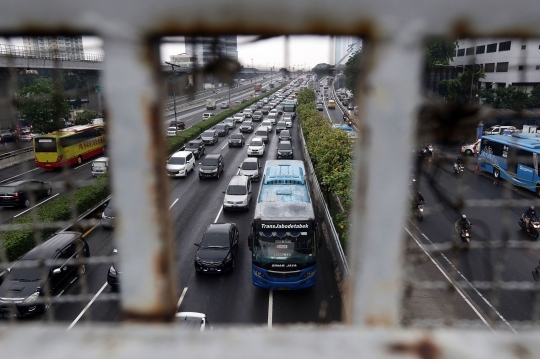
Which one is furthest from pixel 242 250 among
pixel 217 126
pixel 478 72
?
pixel 217 126

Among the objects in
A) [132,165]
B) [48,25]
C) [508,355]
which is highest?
[48,25]

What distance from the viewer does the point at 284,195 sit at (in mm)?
9891

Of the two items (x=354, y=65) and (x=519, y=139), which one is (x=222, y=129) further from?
(x=354, y=65)

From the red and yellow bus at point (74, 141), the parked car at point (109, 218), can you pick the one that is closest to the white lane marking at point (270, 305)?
the parked car at point (109, 218)

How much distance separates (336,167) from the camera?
11.8m

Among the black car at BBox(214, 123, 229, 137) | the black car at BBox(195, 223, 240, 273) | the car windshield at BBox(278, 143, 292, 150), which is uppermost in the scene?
the black car at BBox(214, 123, 229, 137)

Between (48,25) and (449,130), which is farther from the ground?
(48,25)

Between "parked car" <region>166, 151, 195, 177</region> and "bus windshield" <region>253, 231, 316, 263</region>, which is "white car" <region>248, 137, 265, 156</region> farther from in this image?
"bus windshield" <region>253, 231, 316, 263</region>

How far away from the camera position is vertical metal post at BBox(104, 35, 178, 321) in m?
1.13

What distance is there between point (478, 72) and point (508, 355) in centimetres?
114

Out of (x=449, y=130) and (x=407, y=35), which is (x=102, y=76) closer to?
(x=407, y=35)

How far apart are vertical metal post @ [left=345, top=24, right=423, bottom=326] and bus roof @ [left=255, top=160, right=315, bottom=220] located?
705 cm

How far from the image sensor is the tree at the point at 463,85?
1.46m

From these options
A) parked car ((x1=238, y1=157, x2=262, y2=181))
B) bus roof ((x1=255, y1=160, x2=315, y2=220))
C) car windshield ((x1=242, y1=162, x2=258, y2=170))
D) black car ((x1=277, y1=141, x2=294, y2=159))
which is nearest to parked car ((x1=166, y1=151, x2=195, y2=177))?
parked car ((x1=238, y1=157, x2=262, y2=181))
